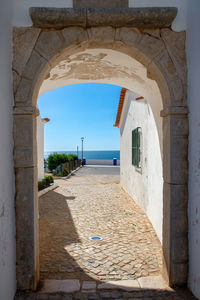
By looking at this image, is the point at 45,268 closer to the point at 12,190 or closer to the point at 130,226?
the point at 12,190

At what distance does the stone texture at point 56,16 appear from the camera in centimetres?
255

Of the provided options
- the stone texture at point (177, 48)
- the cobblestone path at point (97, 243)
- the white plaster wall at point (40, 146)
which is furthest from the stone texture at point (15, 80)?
the white plaster wall at point (40, 146)

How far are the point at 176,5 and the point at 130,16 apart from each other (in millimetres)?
624

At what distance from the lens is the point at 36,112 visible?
2.68 m

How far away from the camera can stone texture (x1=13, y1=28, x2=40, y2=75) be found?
8.61 feet

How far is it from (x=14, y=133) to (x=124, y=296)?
7.37 feet

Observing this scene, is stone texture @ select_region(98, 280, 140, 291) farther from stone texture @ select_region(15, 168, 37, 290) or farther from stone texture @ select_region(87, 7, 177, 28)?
stone texture @ select_region(87, 7, 177, 28)

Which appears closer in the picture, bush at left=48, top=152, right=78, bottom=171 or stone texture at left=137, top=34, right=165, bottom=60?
stone texture at left=137, top=34, right=165, bottom=60

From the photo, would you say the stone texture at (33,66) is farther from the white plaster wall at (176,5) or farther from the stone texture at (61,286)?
the stone texture at (61,286)

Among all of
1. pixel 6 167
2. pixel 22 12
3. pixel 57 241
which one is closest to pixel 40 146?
pixel 57 241

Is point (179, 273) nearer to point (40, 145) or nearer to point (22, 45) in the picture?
point (22, 45)

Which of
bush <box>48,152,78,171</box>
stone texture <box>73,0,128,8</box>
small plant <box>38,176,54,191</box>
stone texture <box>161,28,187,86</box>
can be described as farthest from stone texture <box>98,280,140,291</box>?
bush <box>48,152,78,171</box>

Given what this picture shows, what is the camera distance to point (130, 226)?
5.00m

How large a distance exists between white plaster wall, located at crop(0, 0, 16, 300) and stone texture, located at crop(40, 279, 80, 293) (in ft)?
1.37
